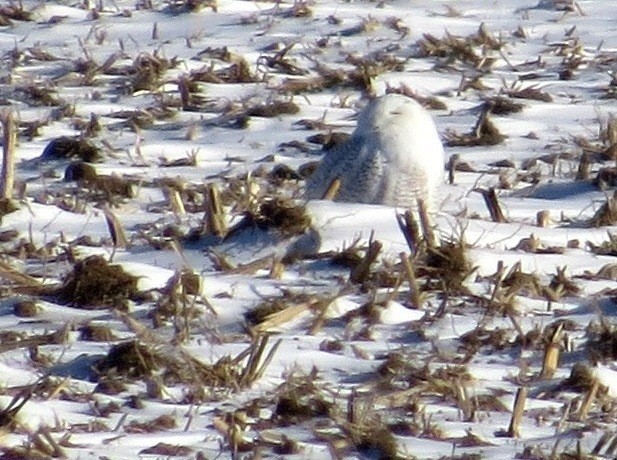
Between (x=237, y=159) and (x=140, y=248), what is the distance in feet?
3.69

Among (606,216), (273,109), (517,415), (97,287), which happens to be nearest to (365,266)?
(97,287)

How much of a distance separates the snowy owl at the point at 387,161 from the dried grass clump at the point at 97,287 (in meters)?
0.98

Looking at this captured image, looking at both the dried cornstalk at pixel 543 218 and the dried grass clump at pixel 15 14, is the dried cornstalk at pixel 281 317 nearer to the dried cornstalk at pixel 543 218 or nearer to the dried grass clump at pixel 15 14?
the dried cornstalk at pixel 543 218

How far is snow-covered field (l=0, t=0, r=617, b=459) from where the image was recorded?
4086 mm

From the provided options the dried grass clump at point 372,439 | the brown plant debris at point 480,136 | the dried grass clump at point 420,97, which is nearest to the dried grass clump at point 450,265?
the dried grass clump at point 372,439

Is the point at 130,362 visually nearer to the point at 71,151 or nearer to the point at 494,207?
the point at 494,207

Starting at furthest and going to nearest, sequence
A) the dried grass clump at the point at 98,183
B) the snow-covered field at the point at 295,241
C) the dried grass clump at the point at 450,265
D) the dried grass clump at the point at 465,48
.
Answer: the dried grass clump at the point at 465,48
the dried grass clump at the point at 98,183
the dried grass clump at the point at 450,265
the snow-covered field at the point at 295,241

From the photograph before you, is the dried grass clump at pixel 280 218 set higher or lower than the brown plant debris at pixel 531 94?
higher

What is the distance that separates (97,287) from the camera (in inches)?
194

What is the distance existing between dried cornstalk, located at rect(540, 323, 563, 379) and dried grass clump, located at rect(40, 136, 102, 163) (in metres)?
2.39

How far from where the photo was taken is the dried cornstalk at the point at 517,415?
397 cm

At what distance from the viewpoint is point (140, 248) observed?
5.47m

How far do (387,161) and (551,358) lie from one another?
59.0 inches

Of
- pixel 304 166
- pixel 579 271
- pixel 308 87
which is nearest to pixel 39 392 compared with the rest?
pixel 579 271
